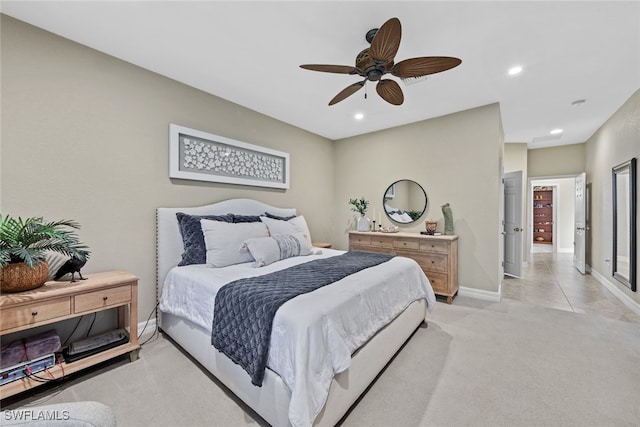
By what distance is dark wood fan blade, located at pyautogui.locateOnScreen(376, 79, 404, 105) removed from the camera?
2.25 m

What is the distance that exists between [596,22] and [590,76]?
111cm

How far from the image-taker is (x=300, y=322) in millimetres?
1393

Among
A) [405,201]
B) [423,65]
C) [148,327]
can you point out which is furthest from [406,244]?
[148,327]

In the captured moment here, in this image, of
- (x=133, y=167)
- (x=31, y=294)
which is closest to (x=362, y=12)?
(x=133, y=167)

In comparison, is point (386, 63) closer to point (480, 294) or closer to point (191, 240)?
point (191, 240)

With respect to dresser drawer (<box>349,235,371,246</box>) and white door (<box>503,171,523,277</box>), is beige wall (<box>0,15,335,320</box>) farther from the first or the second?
white door (<box>503,171,523,277</box>)

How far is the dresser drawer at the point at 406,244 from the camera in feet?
12.3

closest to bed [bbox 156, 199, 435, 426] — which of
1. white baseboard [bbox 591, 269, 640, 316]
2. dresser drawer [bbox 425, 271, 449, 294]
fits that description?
dresser drawer [bbox 425, 271, 449, 294]

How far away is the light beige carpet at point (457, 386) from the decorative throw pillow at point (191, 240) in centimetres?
79

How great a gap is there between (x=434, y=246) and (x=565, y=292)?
2.28 metres

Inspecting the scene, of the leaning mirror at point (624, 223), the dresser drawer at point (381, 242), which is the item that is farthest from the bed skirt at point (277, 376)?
the leaning mirror at point (624, 223)

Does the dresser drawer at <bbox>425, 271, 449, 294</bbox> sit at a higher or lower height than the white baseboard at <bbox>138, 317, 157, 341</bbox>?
higher

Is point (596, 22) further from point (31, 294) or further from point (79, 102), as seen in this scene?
point (31, 294)

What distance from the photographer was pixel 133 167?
2.58 metres
